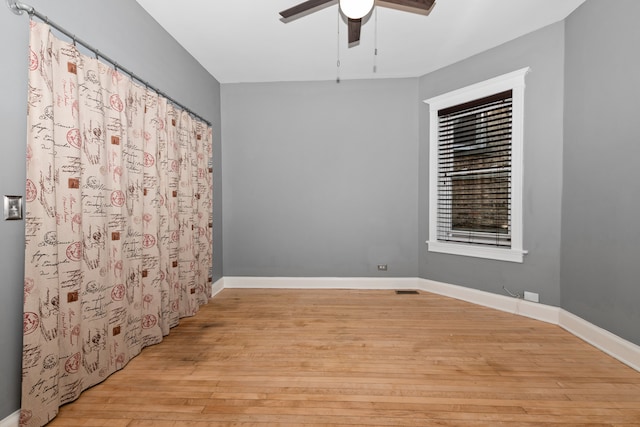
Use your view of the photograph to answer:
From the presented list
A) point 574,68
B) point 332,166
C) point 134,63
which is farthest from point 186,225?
point 574,68

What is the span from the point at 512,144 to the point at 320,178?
7.33 feet

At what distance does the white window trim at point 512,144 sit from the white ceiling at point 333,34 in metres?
0.41

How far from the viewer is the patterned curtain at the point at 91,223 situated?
1528mm

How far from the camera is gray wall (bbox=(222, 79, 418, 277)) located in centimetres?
395

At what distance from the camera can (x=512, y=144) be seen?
10.1 ft

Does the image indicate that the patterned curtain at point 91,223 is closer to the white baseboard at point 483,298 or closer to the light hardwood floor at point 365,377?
the light hardwood floor at point 365,377

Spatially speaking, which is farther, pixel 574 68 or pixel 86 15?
pixel 574 68

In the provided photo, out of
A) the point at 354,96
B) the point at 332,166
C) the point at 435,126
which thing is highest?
the point at 354,96

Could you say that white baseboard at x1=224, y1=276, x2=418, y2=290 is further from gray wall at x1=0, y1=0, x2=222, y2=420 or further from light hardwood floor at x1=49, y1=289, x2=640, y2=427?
gray wall at x1=0, y1=0, x2=222, y2=420

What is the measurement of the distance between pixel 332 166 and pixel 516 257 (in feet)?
7.79

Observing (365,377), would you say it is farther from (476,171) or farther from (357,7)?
(476,171)

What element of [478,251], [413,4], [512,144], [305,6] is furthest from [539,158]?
[305,6]

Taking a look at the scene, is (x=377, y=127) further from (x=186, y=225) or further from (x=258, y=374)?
(x=258, y=374)

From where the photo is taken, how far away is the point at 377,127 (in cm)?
395
